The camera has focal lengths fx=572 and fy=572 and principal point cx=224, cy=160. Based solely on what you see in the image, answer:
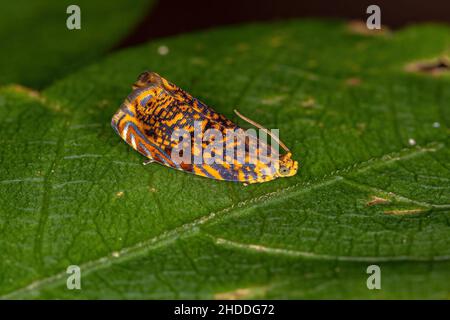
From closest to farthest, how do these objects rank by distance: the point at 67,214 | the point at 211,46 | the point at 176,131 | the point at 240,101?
1. the point at 67,214
2. the point at 176,131
3. the point at 240,101
4. the point at 211,46

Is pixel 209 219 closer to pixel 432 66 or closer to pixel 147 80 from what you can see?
pixel 147 80

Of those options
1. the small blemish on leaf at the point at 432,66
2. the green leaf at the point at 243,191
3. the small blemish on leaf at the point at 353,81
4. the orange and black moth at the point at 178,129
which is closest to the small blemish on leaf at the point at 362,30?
the green leaf at the point at 243,191

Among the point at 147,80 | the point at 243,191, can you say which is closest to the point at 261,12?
the point at 147,80

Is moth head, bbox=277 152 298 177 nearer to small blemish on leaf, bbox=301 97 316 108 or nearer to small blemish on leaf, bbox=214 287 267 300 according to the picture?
small blemish on leaf, bbox=301 97 316 108

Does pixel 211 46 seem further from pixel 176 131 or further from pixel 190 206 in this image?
pixel 190 206

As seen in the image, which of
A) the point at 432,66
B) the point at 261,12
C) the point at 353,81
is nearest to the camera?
the point at 353,81

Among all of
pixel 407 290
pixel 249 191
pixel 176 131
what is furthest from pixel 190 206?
pixel 407 290
